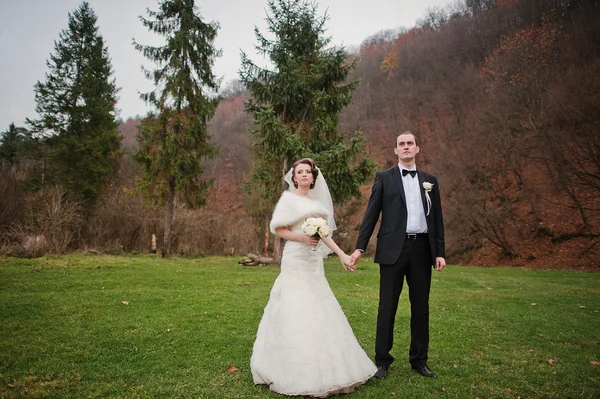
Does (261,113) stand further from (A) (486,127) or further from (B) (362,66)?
(B) (362,66)

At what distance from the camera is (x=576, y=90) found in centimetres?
1912

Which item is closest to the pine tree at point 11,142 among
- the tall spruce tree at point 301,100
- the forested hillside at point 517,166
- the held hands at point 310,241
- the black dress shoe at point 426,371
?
the forested hillside at point 517,166

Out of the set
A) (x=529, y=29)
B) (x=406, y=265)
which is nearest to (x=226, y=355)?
(x=406, y=265)

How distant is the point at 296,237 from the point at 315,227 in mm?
292

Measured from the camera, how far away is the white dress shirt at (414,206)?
12.3 ft

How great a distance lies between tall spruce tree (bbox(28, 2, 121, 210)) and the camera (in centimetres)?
2288

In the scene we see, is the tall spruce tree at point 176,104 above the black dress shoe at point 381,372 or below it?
above

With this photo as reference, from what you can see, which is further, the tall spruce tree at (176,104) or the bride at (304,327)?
the tall spruce tree at (176,104)

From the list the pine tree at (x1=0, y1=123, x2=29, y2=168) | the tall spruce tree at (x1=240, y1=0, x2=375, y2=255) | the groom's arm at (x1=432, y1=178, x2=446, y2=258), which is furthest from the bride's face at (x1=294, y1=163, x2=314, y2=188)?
the pine tree at (x1=0, y1=123, x2=29, y2=168)

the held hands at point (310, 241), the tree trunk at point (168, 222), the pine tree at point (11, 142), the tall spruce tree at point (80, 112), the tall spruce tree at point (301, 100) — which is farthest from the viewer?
the pine tree at point (11, 142)

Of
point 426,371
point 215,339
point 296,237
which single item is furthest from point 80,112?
point 426,371

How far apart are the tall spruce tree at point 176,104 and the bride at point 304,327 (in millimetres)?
13777

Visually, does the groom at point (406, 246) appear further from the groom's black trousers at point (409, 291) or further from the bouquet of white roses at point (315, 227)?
the bouquet of white roses at point (315, 227)

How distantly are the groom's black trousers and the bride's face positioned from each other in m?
1.21
